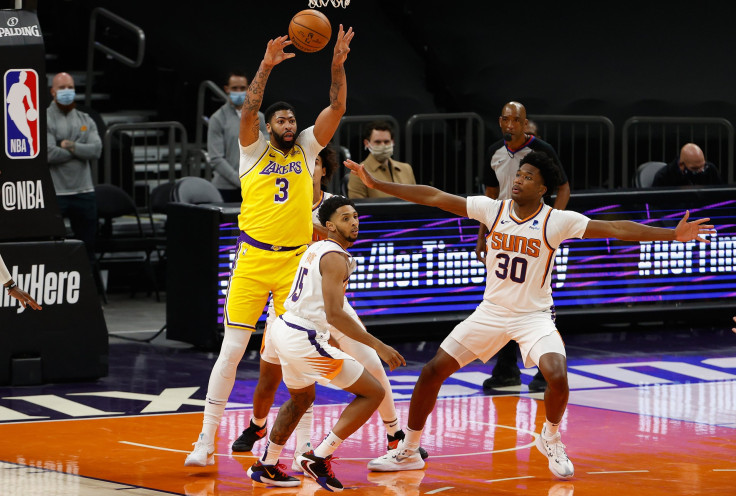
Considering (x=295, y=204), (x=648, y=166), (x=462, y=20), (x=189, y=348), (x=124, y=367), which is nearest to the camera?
(x=295, y=204)

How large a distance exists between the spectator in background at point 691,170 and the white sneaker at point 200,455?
8.25 m

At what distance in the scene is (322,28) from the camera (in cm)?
955

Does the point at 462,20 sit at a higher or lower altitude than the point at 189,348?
higher

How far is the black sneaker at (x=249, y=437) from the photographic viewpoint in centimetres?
911

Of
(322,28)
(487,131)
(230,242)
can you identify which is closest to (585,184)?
(487,131)

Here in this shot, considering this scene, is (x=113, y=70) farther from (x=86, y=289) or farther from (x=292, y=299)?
(x=292, y=299)

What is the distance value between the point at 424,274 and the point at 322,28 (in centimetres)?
458

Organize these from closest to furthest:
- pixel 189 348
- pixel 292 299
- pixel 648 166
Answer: pixel 292 299 → pixel 189 348 → pixel 648 166

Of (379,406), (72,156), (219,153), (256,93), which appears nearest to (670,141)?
(219,153)

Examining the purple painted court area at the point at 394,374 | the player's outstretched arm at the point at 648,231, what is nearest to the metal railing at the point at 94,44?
the purple painted court area at the point at 394,374

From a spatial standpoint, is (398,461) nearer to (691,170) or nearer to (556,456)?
(556,456)

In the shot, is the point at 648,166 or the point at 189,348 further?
the point at 648,166

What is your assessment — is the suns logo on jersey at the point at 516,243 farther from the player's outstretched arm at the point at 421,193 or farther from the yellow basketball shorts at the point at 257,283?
the yellow basketball shorts at the point at 257,283

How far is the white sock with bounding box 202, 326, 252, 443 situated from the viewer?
28.3ft
